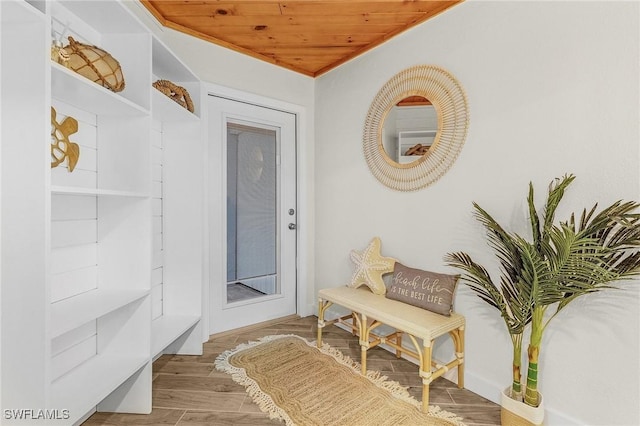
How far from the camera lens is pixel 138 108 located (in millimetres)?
1546

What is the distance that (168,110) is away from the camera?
2.04 metres

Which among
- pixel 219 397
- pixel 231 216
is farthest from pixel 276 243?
pixel 219 397

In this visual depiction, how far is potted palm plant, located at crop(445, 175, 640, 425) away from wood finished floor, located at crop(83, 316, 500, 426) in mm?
287

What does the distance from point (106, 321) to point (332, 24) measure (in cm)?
240

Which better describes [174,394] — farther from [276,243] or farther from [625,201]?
[625,201]

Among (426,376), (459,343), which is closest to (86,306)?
(426,376)

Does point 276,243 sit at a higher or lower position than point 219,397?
higher

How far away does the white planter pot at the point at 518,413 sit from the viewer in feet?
4.61

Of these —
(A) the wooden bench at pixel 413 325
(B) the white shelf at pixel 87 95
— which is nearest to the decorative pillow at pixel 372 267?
(A) the wooden bench at pixel 413 325

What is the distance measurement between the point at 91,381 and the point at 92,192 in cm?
89

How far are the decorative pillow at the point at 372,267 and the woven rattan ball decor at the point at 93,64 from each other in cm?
188

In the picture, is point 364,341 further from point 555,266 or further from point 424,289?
point 555,266

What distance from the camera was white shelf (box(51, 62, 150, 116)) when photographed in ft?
4.00

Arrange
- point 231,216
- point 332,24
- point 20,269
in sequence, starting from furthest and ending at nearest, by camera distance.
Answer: point 231,216
point 332,24
point 20,269
